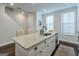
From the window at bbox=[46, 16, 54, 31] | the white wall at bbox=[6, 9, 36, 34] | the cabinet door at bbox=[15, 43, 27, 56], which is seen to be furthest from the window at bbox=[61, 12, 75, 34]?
the cabinet door at bbox=[15, 43, 27, 56]

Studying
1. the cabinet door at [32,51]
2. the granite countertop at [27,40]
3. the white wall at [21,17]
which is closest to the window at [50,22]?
the granite countertop at [27,40]

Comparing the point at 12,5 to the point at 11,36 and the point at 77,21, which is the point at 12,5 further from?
the point at 77,21

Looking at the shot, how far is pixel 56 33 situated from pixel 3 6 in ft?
3.19

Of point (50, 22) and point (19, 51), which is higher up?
point (50, 22)

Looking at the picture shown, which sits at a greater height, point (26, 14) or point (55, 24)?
point (26, 14)

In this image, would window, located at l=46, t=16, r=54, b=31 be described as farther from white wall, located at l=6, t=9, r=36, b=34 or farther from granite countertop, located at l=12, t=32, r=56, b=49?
Answer: white wall, located at l=6, t=9, r=36, b=34

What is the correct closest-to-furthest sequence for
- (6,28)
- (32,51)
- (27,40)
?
(32,51) < (6,28) < (27,40)

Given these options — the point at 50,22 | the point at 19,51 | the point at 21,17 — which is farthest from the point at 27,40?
the point at 50,22

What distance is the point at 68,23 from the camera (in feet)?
5.02

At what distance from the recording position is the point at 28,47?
1054 mm

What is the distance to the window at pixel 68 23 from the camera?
1462mm

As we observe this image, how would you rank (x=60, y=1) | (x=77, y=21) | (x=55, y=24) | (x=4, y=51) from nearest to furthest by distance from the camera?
(x=4, y=51), (x=60, y=1), (x=77, y=21), (x=55, y=24)

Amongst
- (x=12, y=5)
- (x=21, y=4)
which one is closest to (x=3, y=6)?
(x=12, y=5)

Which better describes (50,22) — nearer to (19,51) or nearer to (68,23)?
(68,23)
